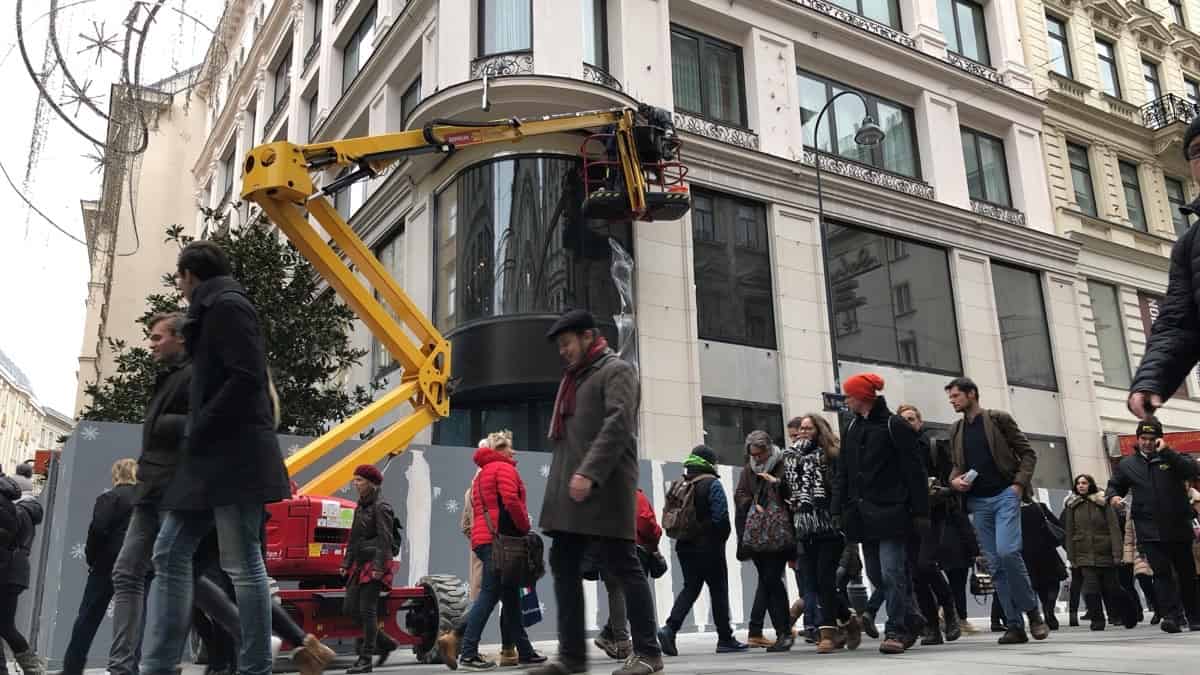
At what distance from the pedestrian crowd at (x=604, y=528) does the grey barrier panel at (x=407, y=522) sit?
0.68 meters

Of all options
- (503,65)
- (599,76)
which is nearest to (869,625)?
(599,76)

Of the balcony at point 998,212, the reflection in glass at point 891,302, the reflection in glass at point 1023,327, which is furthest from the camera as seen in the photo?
the balcony at point 998,212

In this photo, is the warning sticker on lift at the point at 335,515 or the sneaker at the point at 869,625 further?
the sneaker at the point at 869,625

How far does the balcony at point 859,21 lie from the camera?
70.3ft

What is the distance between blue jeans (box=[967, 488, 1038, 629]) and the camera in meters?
7.53

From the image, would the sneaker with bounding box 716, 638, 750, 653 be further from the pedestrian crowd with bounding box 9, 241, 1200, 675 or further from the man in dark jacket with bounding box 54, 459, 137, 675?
the man in dark jacket with bounding box 54, 459, 137, 675

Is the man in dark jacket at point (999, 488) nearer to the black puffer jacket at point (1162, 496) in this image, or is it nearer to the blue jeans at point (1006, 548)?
the blue jeans at point (1006, 548)

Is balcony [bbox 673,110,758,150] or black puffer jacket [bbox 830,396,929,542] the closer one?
black puffer jacket [bbox 830,396,929,542]

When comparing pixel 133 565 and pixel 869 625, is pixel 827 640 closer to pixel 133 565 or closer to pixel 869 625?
pixel 869 625

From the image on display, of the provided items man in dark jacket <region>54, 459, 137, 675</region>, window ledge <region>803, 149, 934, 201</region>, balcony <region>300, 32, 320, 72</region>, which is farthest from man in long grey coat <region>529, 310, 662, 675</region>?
balcony <region>300, 32, 320, 72</region>

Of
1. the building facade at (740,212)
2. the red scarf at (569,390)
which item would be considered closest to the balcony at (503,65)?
the building facade at (740,212)

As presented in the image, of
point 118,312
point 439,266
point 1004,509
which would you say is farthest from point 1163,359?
point 118,312

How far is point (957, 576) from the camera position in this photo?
955 cm

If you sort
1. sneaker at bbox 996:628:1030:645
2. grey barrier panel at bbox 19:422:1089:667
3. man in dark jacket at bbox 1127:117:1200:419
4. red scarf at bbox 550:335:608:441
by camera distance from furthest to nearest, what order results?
grey barrier panel at bbox 19:422:1089:667, sneaker at bbox 996:628:1030:645, red scarf at bbox 550:335:608:441, man in dark jacket at bbox 1127:117:1200:419
